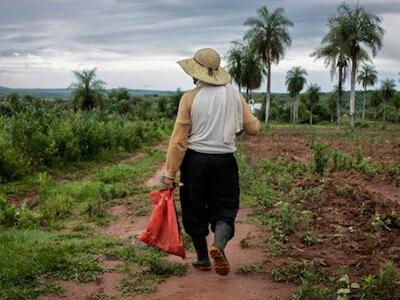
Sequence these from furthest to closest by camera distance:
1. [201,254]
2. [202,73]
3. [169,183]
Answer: [201,254] → [169,183] → [202,73]

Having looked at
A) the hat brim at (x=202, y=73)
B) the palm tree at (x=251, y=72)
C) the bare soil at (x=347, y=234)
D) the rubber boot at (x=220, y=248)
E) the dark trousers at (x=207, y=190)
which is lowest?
the bare soil at (x=347, y=234)

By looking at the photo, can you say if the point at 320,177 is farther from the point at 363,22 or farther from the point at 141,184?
the point at 363,22

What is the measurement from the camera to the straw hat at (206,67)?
4633 mm

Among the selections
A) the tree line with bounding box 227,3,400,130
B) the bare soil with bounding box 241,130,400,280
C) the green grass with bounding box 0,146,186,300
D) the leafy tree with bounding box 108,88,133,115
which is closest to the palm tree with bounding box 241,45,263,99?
the tree line with bounding box 227,3,400,130

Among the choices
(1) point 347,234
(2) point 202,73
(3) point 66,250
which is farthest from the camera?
(1) point 347,234

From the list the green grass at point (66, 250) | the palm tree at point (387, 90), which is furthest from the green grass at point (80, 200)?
the palm tree at point (387, 90)

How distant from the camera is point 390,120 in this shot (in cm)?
8550

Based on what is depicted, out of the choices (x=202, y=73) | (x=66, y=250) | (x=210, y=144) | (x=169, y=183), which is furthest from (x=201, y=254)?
(x=202, y=73)

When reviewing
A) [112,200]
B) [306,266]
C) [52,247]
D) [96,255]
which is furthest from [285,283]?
[112,200]

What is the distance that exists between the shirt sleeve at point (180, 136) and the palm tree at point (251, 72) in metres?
43.3

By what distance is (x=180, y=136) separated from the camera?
462cm

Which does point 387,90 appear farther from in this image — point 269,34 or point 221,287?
point 221,287

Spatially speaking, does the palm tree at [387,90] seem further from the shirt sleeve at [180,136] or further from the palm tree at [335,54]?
the shirt sleeve at [180,136]

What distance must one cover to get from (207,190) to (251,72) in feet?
148
